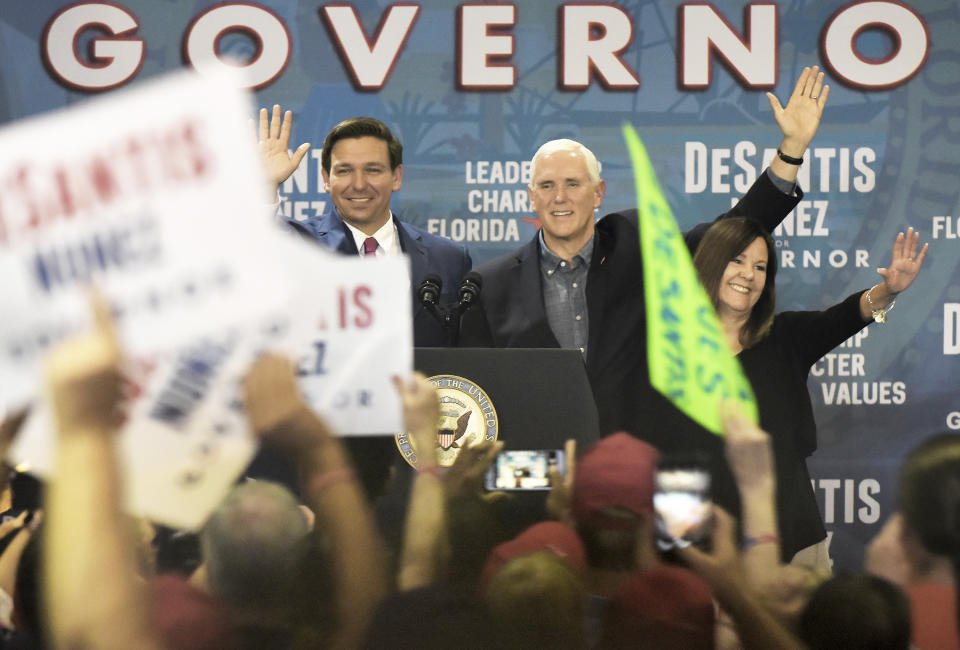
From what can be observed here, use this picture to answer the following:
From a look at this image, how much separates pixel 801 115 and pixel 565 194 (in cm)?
78

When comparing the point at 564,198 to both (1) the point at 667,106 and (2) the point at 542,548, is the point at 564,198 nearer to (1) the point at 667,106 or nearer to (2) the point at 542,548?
(1) the point at 667,106

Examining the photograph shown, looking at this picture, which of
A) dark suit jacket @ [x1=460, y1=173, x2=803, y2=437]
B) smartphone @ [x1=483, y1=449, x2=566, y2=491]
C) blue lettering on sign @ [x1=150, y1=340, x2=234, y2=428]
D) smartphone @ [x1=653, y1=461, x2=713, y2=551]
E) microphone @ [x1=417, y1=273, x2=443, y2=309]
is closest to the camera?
blue lettering on sign @ [x1=150, y1=340, x2=234, y2=428]

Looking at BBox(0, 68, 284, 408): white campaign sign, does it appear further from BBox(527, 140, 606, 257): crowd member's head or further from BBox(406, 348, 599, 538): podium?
BBox(527, 140, 606, 257): crowd member's head

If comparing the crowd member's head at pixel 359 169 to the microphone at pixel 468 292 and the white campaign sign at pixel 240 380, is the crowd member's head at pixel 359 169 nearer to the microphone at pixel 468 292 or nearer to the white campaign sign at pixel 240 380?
the microphone at pixel 468 292

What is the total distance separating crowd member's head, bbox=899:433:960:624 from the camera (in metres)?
1.11

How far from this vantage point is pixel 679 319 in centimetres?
117

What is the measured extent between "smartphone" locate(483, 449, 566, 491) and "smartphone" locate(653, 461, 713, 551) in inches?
29.2

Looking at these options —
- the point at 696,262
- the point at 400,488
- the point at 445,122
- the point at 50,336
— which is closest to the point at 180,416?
the point at 50,336

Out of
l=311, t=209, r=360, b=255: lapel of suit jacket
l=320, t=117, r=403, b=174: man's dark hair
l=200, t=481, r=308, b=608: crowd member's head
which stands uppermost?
l=320, t=117, r=403, b=174: man's dark hair

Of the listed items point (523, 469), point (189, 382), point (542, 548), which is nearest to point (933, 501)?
point (542, 548)

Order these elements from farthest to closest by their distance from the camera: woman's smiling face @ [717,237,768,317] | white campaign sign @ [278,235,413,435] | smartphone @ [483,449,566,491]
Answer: woman's smiling face @ [717,237,768,317]
smartphone @ [483,449,566,491]
white campaign sign @ [278,235,413,435]

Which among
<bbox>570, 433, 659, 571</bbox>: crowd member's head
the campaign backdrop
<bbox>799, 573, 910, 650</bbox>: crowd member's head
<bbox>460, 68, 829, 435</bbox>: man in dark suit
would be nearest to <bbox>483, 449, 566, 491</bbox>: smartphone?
<bbox>460, 68, 829, 435</bbox>: man in dark suit

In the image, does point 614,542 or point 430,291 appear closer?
point 614,542

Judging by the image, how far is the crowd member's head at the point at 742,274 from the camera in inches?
116
